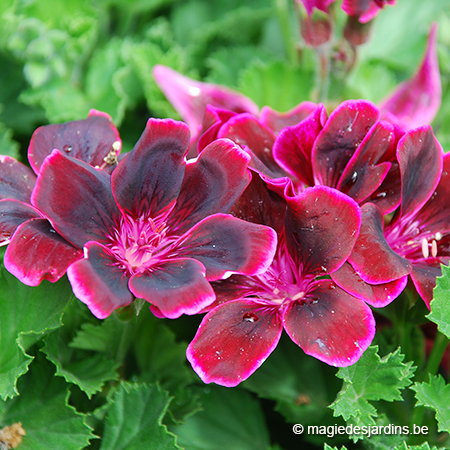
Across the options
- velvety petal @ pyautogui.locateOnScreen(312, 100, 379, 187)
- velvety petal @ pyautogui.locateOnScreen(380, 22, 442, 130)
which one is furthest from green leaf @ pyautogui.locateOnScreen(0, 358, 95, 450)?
velvety petal @ pyautogui.locateOnScreen(380, 22, 442, 130)

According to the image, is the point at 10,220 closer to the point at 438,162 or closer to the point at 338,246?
the point at 338,246

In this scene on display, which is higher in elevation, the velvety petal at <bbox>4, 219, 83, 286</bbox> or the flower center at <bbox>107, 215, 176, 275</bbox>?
the velvety petal at <bbox>4, 219, 83, 286</bbox>

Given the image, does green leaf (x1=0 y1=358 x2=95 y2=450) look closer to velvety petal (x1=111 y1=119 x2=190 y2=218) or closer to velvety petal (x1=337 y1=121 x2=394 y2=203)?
velvety petal (x1=111 y1=119 x2=190 y2=218)

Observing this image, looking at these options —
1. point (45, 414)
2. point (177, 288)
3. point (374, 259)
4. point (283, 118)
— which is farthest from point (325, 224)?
point (45, 414)

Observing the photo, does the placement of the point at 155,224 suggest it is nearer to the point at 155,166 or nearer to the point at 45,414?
the point at 155,166

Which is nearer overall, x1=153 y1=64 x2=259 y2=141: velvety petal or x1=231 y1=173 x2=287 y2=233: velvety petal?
x1=231 y1=173 x2=287 y2=233: velvety petal

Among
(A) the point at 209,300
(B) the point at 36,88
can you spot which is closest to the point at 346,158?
(A) the point at 209,300
